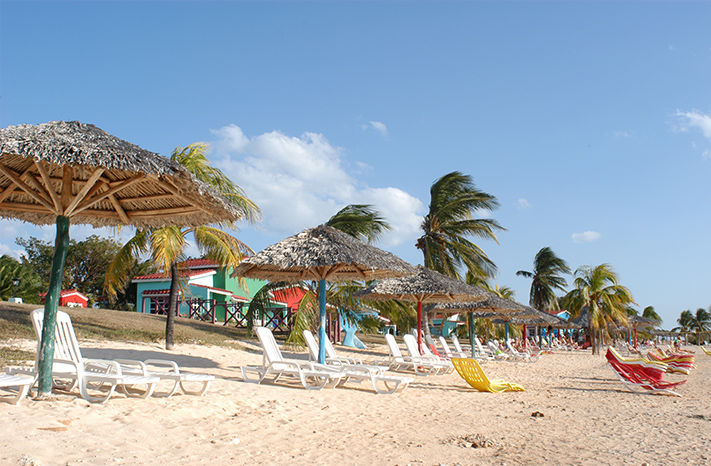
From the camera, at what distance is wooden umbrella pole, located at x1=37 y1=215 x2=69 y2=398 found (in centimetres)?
540

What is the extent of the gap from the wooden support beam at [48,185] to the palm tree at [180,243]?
6.63m

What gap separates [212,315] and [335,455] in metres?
21.1

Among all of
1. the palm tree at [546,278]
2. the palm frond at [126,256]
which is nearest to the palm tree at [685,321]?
the palm tree at [546,278]

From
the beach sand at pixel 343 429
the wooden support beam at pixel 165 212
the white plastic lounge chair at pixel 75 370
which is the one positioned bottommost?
the beach sand at pixel 343 429

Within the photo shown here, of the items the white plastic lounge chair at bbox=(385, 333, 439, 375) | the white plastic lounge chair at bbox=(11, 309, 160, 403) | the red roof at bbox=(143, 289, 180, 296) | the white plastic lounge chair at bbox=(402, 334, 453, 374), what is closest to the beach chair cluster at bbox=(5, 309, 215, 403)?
the white plastic lounge chair at bbox=(11, 309, 160, 403)

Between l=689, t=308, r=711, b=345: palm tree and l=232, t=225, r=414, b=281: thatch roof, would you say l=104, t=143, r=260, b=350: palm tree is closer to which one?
A: l=232, t=225, r=414, b=281: thatch roof

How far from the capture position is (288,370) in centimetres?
787

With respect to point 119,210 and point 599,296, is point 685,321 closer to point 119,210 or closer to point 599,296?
point 599,296

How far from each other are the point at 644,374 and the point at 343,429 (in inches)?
278

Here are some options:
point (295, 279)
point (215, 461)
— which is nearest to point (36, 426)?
point (215, 461)

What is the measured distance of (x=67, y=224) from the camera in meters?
5.99

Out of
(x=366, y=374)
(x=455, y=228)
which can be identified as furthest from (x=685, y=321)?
(x=366, y=374)

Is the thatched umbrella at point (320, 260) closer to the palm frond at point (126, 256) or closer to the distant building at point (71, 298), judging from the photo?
the palm frond at point (126, 256)

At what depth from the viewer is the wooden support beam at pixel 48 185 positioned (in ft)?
18.2
